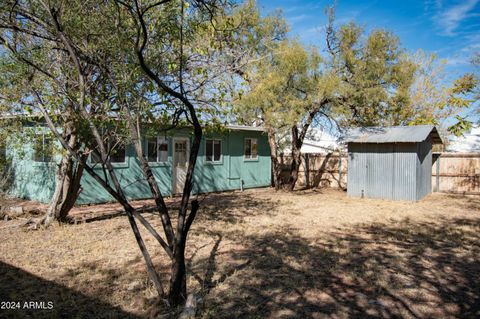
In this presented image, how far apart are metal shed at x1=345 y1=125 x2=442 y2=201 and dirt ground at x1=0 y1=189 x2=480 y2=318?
3.15 meters

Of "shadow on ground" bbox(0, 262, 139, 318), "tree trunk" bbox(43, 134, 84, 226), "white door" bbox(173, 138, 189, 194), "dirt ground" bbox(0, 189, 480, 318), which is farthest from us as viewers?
"white door" bbox(173, 138, 189, 194)

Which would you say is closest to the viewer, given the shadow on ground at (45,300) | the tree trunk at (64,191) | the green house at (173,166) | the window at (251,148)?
the shadow on ground at (45,300)

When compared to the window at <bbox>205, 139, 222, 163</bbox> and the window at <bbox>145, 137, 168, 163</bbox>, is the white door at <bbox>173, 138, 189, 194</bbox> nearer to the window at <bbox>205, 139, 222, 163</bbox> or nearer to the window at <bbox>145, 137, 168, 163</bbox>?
the window at <bbox>145, 137, 168, 163</bbox>

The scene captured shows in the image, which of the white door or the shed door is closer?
the shed door

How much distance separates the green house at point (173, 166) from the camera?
10330mm

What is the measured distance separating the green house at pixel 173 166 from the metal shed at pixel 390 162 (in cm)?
450

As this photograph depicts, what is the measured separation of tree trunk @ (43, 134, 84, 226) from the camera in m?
7.41

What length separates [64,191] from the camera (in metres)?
7.52

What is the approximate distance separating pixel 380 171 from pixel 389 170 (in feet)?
1.04

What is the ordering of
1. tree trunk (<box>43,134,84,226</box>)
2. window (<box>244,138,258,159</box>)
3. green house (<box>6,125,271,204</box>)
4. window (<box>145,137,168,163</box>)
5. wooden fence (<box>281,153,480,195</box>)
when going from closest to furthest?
tree trunk (<box>43,134,84,226</box>), green house (<box>6,125,271,204</box>), window (<box>145,137,168,163</box>), wooden fence (<box>281,153,480,195</box>), window (<box>244,138,258,159</box>)

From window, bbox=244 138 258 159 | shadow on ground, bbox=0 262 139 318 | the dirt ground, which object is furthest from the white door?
shadow on ground, bbox=0 262 139 318

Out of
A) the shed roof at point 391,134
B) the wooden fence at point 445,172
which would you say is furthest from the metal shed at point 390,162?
the wooden fence at point 445,172

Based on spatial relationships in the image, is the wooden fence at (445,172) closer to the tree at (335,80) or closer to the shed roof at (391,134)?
the shed roof at (391,134)

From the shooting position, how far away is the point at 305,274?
4.73 metres
